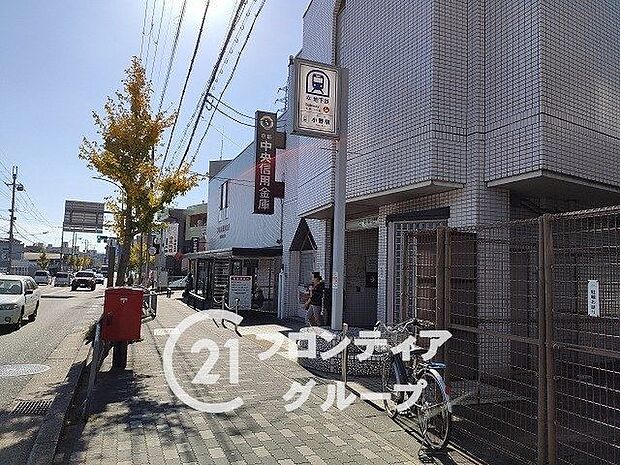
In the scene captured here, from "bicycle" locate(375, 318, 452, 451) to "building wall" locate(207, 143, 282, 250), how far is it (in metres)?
15.1

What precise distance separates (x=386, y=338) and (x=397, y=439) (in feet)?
5.22

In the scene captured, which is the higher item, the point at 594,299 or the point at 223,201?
the point at 223,201

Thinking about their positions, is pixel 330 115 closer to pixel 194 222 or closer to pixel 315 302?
pixel 315 302

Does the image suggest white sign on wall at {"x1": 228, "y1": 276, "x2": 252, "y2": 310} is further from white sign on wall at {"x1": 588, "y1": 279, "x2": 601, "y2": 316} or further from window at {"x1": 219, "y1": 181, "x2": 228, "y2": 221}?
white sign on wall at {"x1": 588, "y1": 279, "x2": 601, "y2": 316}

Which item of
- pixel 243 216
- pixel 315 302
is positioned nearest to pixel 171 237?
pixel 243 216

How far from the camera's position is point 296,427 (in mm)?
5750

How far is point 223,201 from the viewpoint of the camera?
33.4 m

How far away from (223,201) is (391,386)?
2783 cm

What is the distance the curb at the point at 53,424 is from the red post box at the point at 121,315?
826mm

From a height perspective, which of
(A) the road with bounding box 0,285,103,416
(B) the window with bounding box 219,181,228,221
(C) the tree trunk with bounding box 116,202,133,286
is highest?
(B) the window with bounding box 219,181,228,221

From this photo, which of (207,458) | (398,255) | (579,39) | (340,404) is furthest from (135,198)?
(579,39)

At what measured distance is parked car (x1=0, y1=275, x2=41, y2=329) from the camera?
44.9 feet

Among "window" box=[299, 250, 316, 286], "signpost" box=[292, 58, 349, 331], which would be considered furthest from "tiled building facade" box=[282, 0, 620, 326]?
"window" box=[299, 250, 316, 286]

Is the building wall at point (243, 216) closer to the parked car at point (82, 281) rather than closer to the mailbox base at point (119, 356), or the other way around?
the mailbox base at point (119, 356)
